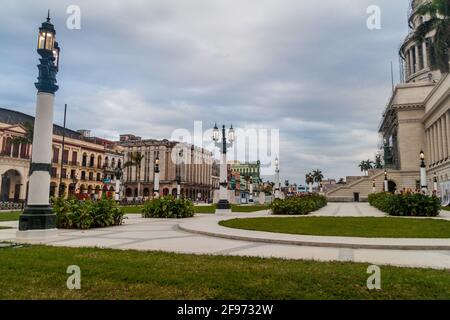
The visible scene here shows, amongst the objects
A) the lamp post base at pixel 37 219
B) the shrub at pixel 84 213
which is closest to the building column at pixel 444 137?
the shrub at pixel 84 213

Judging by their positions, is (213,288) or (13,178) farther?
(13,178)

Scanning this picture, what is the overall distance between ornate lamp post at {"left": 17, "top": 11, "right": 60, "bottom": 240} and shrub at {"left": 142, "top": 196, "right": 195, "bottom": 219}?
10.2 m

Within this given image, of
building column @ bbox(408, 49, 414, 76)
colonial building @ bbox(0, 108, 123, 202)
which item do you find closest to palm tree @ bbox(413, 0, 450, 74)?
colonial building @ bbox(0, 108, 123, 202)

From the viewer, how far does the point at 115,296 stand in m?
4.94

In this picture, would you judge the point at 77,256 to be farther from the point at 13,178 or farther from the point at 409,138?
the point at 409,138

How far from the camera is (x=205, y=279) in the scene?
18.9 ft

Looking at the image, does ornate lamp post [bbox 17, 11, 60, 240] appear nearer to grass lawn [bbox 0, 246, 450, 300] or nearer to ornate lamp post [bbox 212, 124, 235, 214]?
grass lawn [bbox 0, 246, 450, 300]

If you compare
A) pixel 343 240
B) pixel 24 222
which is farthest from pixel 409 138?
pixel 24 222

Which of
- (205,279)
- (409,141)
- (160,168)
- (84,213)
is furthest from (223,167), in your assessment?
(160,168)

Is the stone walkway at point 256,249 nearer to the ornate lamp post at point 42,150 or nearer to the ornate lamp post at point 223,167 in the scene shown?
the ornate lamp post at point 42,150
